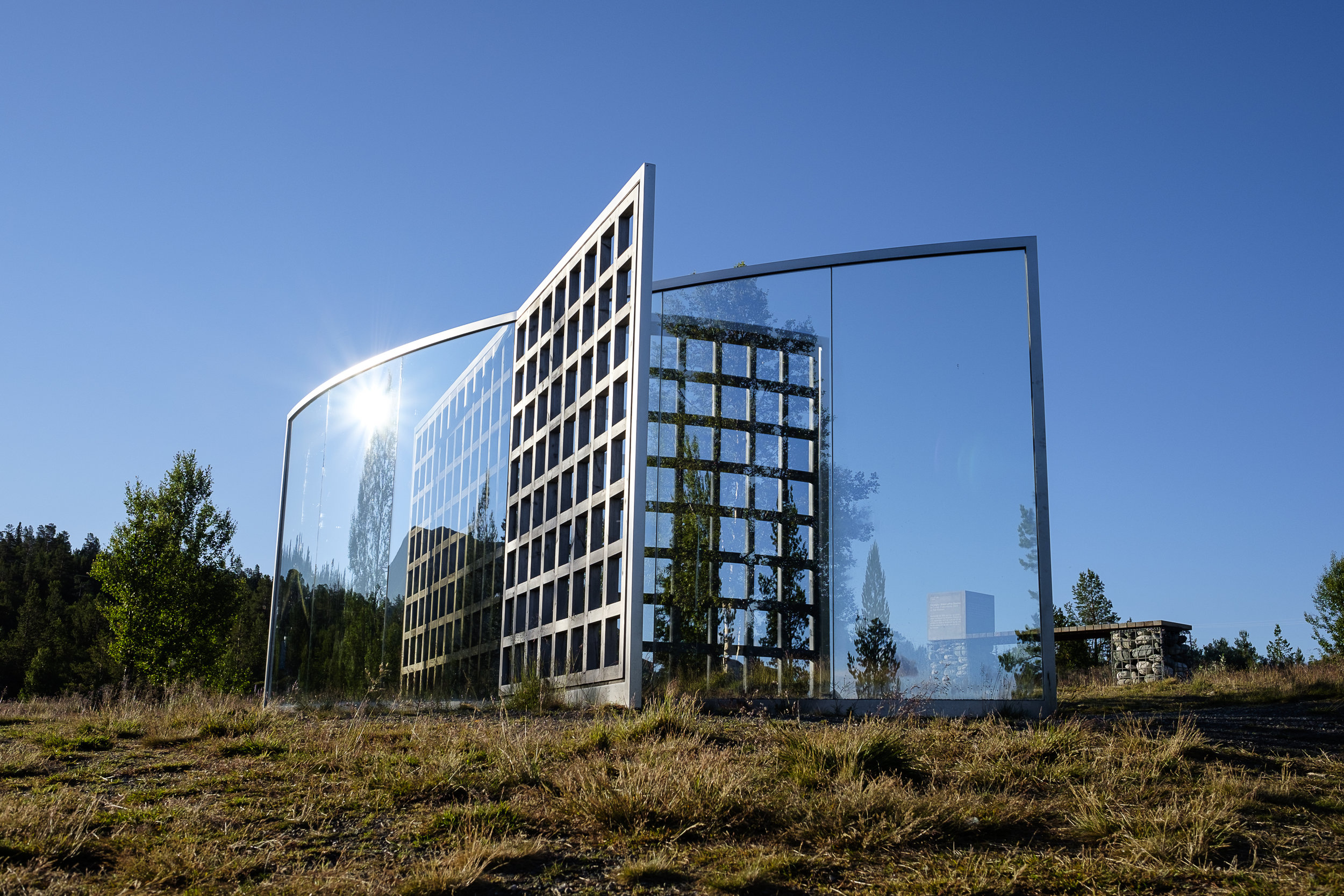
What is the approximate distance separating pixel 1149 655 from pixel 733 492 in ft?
43.5

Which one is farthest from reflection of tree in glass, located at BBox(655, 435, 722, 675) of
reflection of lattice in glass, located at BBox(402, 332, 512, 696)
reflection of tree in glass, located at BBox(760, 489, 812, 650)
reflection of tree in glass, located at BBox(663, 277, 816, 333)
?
reflection of lattice in glass, located at BBox(402, 332, 512, 696)

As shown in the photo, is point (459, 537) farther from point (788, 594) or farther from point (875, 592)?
point (875, 592)

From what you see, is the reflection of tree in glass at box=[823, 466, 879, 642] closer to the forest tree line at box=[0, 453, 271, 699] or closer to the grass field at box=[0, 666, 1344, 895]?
the grass field at box=[0, 666, 1344, 895]

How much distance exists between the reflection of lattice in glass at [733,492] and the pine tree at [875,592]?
2.02 ft

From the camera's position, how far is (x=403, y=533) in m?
18.0

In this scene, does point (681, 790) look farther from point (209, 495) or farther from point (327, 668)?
point (209, 495)

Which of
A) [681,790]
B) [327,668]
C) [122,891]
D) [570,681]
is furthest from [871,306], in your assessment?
[327,668]

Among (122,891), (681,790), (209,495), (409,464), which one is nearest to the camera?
(122,891)

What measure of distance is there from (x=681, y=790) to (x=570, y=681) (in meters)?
7.74

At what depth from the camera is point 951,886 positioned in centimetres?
412

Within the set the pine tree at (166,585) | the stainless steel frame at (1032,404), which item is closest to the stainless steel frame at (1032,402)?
the stainless steel frame at (1032,404)

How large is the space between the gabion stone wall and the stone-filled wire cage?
10.9 metres

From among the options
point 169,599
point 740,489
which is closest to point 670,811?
point 740,489

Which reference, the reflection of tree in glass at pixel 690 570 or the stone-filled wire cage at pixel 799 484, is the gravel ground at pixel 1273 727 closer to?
the stone-filled wire cage at pixel 799 484
